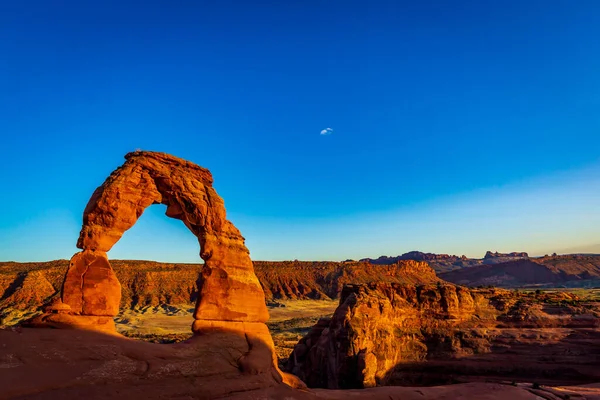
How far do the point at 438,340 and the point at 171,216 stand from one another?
62.2 ft

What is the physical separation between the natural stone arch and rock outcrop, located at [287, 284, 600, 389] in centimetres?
819

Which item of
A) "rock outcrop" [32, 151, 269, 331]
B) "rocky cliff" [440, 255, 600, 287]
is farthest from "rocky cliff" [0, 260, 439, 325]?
"rock outcrop" [32, 151, 269, 331]

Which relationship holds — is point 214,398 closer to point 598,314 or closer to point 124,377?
point 124,377

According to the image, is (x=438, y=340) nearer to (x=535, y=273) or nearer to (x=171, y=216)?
(x=171, y=216)

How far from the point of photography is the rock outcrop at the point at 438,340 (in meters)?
22.7

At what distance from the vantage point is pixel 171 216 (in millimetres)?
16844

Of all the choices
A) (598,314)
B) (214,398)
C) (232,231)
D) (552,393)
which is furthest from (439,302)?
(214,398)

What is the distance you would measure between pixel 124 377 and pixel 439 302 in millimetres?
21439

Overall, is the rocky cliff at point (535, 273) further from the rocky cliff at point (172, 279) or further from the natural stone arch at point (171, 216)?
the natural stone arch at point (171, 216)

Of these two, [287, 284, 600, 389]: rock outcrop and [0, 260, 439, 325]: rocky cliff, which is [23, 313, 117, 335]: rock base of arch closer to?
[287, 284, 600, 389]: rock outcrop

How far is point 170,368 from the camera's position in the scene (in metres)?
11.9

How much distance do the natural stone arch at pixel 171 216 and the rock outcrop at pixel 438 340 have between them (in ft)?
26.9

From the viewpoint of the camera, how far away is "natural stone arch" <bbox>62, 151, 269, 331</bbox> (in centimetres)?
1445

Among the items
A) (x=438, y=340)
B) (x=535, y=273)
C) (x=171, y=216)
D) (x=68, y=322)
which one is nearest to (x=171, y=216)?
(x=171, y=216)
